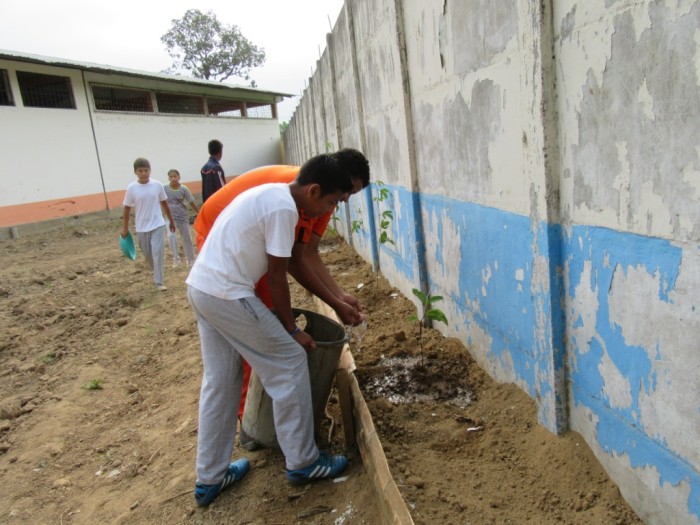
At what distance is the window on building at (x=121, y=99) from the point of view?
16331 millimetres

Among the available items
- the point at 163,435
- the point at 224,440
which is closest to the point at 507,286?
the point at 224,440

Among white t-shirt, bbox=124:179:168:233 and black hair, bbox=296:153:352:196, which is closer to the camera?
black hair, bbox=296:153:352:196

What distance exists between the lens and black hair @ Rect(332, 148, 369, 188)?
8.21 feet

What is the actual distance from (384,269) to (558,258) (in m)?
3.73

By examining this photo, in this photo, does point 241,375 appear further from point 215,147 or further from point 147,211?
point 215,147

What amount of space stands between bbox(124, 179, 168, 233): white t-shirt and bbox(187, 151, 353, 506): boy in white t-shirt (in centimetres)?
481

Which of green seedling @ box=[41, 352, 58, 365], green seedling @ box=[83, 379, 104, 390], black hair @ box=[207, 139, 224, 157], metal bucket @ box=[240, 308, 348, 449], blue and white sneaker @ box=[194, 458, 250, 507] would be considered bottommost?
green seedling @ box=[83, 379, 104, 390]

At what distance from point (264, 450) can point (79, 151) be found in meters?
14.7

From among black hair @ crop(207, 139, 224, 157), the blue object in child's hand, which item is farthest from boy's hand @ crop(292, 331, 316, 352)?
black hair @ crop(207, 139, 224, 157)

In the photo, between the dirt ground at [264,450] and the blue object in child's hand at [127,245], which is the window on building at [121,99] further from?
the dirt ground at [264,450]

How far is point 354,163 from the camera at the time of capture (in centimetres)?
253

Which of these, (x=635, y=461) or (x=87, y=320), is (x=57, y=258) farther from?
(x=635, y=461)

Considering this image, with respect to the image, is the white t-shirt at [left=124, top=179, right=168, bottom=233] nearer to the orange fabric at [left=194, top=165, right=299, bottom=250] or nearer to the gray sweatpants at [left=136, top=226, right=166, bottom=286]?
the gray sweatpants at [left=136, top=226, right=166, bottom=286]

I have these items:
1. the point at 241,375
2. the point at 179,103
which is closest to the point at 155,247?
the point at 241,375
